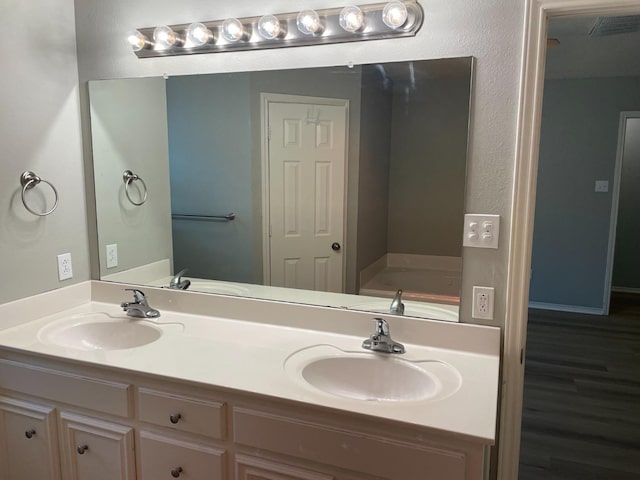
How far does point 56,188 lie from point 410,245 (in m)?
1.52

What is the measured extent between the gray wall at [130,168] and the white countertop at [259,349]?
8.2 inches

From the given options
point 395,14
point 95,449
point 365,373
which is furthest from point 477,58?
point 95,449

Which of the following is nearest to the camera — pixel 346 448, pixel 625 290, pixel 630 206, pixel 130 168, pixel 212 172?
pixel 346 448

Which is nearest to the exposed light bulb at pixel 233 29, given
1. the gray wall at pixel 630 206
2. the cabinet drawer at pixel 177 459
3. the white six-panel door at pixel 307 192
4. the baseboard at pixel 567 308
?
the white six-panel door at pixel 307 192

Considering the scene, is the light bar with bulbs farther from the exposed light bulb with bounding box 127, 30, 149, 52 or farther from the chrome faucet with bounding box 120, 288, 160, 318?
the chrome faucet with bounding box 120, 288, 160, 318

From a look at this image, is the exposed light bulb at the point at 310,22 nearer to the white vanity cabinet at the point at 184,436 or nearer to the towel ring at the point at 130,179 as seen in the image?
the towel ring at the point at 130,179

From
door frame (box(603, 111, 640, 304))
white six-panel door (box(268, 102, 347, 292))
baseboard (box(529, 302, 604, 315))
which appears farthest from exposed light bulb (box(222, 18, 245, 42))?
baseboard (box(529, 302, 604, 315))

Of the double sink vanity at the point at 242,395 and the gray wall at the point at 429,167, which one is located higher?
the gray wall at the point at 429,167

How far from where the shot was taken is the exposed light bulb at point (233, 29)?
1832 millimetres

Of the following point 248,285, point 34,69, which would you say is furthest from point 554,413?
point 34,69

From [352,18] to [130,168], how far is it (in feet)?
4.04

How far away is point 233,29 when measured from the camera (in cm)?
184

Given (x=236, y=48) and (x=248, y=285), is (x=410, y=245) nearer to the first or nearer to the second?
(x=248, y=285)

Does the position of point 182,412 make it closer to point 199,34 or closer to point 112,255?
point 112,255
